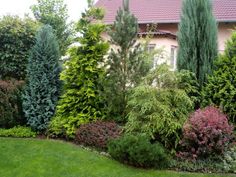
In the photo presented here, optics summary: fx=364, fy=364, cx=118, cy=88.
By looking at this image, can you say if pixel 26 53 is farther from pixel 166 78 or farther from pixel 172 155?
pixel 172 155

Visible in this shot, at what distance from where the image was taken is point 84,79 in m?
→ 9.26

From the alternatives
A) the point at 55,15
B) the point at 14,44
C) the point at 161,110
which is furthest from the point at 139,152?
the point at 55,15

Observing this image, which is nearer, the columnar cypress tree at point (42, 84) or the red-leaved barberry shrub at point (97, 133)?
the red-leaved barberry shrub at point (97, 133)

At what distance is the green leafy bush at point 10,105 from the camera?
9820mm

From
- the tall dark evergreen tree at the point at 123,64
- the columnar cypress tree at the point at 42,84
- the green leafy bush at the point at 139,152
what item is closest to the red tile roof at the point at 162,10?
the tall dark evergreen tree at the point at 123,64

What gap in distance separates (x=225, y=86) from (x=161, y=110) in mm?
1855

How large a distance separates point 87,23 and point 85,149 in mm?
3251

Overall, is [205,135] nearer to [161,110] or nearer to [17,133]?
[161,110]

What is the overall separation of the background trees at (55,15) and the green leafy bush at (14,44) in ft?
46.6

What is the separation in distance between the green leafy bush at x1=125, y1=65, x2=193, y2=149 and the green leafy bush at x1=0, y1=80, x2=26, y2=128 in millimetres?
3533

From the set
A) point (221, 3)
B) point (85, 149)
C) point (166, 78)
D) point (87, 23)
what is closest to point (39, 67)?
point (87, 23)

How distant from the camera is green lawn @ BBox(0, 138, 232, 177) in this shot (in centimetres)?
694

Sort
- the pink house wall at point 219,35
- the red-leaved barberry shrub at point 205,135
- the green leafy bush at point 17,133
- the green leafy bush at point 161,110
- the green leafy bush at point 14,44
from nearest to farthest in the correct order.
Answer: the red-leaved barberry shrub at point 205,135
the green leafy bush at point 161,110
the green leafy bush at point 17,133
the green leafy bush at point 14,44
the pink house wall at point 219,35

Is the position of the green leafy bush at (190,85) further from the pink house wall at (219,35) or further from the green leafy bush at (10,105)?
the pink house wall at (219,35)
